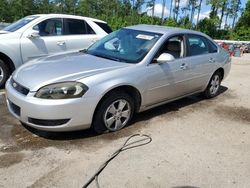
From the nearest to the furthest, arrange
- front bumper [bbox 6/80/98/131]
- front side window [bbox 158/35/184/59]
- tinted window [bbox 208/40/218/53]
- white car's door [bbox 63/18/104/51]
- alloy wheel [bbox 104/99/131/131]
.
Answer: front bumper [bbox 6/80/98/131], alloy wheel [bbox 104/99/131/131], front side window [bbox 158/35/184/59], tinted window [bbox 208/40/218/53], white car's door [bbox 63/18/104/51]

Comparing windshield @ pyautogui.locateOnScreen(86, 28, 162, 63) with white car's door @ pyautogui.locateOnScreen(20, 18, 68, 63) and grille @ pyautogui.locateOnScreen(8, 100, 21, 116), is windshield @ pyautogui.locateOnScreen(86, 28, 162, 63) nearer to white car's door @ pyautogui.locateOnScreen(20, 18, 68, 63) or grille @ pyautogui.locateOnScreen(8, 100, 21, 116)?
grille @ pyautogui.locateOnScreen(8, 100, 21, 116)

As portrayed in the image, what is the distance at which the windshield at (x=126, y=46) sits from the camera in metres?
5.08

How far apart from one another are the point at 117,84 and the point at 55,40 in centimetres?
354

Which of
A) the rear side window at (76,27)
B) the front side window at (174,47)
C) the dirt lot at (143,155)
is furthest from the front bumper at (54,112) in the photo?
the rear side window at (76,27)

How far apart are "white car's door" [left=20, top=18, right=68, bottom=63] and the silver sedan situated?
201 cm

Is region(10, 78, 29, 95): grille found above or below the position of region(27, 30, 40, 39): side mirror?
below

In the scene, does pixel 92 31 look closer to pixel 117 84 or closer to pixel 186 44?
pixel 186 44

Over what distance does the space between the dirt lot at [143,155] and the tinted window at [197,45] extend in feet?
4.01

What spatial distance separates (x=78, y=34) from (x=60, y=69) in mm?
3742

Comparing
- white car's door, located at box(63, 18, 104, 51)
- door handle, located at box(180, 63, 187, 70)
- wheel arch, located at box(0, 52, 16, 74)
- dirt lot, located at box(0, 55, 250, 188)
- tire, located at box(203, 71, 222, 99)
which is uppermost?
white car's door, located at box(63, 18, 104, 51)

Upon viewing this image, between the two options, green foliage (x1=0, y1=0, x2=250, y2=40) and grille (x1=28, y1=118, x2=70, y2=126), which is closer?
grille (x1=28, y1=118, x2=70, y2=126)

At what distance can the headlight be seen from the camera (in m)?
4.08

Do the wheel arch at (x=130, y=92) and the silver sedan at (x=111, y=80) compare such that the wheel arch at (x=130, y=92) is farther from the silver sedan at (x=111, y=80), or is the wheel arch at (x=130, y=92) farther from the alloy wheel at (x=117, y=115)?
the alloy wheel at (x=117, y=115)

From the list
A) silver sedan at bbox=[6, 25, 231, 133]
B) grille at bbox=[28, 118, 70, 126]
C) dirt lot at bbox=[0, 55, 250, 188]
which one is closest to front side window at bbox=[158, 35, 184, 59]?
silver sedan at bbox=[6, 25, 231, 133]
